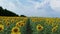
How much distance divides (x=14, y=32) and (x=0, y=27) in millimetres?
520

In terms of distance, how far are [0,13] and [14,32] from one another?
1698 inches

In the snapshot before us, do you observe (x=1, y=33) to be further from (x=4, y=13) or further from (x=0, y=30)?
(x=4, y=13)

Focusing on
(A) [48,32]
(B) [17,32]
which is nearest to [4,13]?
(A) [48,32]

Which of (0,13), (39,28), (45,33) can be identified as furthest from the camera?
(0,13)

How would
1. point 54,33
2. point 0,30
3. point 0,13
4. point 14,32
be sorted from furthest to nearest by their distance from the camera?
point 0,13
point 54,33
point 0,30
point 14,32

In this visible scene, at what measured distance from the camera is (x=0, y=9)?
4853 centimetres

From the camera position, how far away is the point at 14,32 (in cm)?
466

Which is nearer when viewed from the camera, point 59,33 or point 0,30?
point 0,30

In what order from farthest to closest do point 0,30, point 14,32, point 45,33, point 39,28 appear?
point 45,33 → point 39,28 → point 0,30 → point 14,32

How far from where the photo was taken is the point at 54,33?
692 centimetres

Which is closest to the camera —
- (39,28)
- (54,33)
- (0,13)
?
(39,28)

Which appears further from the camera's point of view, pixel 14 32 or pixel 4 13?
pixel 4 13

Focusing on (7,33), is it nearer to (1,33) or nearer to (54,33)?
(1,33)

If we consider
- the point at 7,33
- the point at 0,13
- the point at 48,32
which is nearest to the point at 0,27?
the point at 7,33
